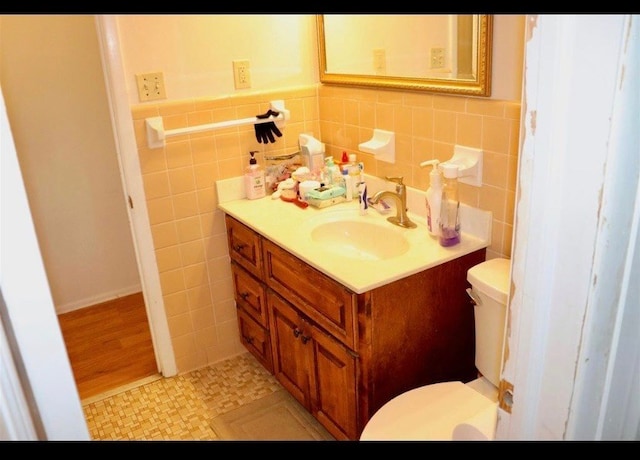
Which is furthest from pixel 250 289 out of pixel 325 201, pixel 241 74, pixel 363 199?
pixel 241 74

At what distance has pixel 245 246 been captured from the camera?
2.04 meters

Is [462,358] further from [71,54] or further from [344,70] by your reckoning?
[71,54]

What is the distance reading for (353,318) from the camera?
1.49 m

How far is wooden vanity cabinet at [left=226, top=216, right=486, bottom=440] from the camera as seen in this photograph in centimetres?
151

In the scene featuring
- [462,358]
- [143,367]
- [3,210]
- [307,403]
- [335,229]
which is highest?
[3,210]

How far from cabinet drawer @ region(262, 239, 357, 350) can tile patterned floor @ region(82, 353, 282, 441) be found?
31cm

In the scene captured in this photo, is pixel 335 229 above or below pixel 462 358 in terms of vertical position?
above

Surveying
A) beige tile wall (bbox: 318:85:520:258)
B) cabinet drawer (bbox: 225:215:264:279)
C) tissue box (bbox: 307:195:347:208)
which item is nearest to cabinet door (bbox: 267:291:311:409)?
cabinet drawer (bbox: 225:215:264:279)

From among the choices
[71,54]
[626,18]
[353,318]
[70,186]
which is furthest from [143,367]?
[626,18]

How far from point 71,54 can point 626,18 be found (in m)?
2.53

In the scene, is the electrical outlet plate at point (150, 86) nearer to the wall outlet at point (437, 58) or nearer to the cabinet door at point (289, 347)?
the cabinet door at point (289, 347)

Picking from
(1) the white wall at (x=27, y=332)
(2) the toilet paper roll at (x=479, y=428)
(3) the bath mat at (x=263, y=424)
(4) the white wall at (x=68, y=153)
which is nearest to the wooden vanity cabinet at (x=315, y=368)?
(3) the bath mat at (x=263, y=424)

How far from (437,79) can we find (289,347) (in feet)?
3.35

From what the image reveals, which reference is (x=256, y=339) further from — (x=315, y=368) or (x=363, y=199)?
(x=363, y=199)
